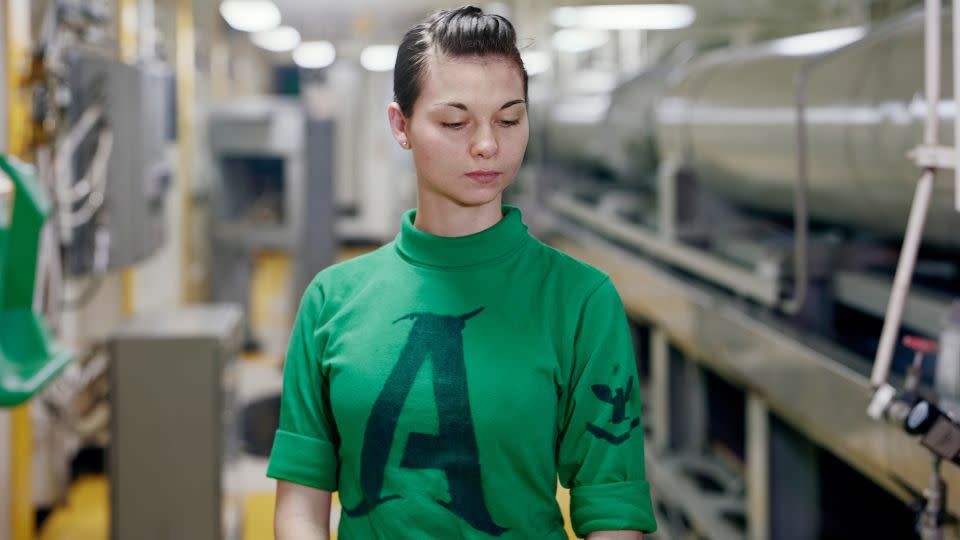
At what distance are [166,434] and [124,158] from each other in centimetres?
115

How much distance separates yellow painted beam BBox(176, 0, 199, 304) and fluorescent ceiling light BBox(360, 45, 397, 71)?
3677 millimetres

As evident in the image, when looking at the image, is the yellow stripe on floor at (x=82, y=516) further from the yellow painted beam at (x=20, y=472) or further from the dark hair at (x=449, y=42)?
the dark hair at (x=449, y=42)

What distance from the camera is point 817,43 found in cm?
219

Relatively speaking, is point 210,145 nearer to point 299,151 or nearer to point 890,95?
point 299,151

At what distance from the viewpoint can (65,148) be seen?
3227mm

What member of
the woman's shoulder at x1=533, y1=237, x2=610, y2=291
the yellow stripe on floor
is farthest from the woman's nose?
the yellow stripe on floor

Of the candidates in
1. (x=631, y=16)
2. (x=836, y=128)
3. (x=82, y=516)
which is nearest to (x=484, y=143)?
(x=836, y=128)

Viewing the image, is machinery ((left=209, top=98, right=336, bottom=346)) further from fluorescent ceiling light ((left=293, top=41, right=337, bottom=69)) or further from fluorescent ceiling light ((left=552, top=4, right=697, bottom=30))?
fluorescent ceiling light ((left=293, top=41, right=337, bottom=69))

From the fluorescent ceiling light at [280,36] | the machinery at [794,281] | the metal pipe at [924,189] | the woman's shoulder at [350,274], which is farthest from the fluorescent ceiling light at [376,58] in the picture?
the woman's shoulder at [350,274]

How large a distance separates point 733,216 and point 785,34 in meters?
1.09

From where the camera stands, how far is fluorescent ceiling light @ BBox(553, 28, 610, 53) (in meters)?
6.87

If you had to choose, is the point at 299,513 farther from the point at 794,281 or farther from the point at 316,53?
the point at 316,53

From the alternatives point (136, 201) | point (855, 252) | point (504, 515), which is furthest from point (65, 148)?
point (504, 515)

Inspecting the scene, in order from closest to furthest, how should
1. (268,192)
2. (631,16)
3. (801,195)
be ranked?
1. (801,195)
2. (631,16)
3. (268,192)
